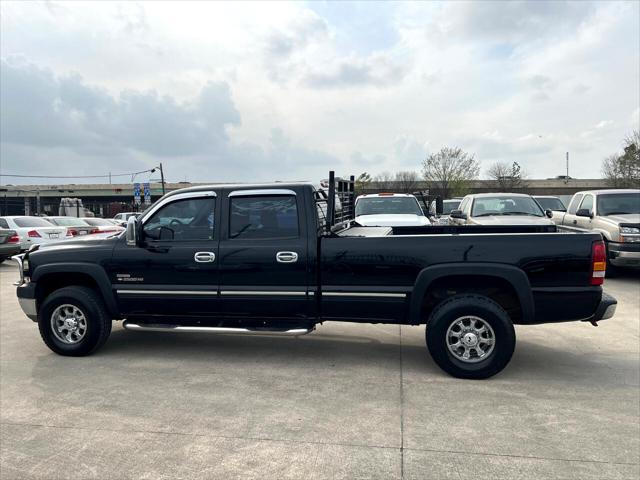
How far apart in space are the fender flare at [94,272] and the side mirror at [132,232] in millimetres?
472

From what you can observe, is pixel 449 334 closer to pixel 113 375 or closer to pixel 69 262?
pixel 113 375

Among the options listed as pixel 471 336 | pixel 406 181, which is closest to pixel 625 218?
pixel 471 336

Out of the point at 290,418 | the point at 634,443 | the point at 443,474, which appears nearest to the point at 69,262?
the point at 290,418

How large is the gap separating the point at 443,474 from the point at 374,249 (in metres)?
2.21

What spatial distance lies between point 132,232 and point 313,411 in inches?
104

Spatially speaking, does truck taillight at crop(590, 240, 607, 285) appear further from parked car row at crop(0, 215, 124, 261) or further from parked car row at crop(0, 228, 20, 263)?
parked car row at crop(0, 228, 20, 263)

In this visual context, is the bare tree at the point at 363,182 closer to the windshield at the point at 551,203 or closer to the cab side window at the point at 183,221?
the windshield at the point at 551,203

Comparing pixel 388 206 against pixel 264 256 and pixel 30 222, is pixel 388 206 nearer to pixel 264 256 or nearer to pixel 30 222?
pixel 264 256

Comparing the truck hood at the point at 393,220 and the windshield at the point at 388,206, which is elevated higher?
the windshield at the point at 388,206

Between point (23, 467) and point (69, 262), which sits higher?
point (69, 262)

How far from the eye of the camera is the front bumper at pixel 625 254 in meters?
9.90

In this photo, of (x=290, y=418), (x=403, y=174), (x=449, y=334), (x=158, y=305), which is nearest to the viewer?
(x=290, y=418)

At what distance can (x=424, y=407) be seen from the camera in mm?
4203

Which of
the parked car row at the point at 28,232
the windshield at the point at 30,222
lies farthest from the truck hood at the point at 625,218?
the windshield at the point at 30,222
